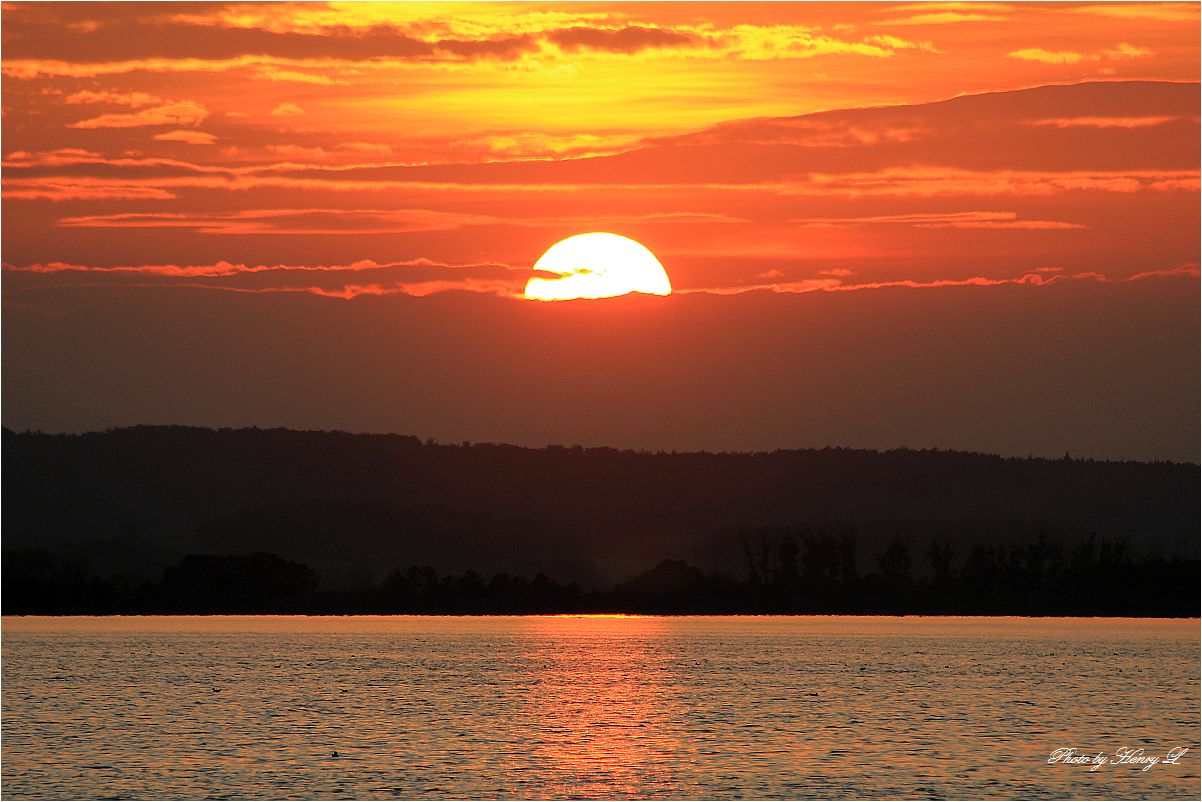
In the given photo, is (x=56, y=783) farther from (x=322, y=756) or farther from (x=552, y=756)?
(x=552, y=756)

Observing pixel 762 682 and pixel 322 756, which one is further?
Answer: pixel 762 682

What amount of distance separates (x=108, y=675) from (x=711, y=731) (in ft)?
271

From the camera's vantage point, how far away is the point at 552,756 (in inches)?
3696

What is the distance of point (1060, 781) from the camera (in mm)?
83188

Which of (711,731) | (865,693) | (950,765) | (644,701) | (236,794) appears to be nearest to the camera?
(236,794)

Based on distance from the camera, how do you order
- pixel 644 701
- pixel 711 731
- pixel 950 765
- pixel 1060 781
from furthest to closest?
1. pixel 644 701
2. pixel 711 731
3. pixel 950 765
4. pixel 1060 781

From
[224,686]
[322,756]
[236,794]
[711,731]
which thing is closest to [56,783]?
[236,794]

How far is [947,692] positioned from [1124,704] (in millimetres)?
17373

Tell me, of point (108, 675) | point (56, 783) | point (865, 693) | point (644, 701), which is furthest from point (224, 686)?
point (56, 783)

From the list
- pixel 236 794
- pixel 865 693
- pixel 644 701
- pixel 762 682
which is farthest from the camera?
pixel 762 682

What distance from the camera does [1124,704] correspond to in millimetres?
136875

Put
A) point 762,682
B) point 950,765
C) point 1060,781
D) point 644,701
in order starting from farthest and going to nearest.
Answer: point 762,682 → point 644,701 → point 950,765 → point 1060,781

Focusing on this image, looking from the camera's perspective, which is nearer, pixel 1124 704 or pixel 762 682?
pixel 1124 704

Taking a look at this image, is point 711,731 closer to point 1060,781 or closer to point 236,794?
point 1060,781
